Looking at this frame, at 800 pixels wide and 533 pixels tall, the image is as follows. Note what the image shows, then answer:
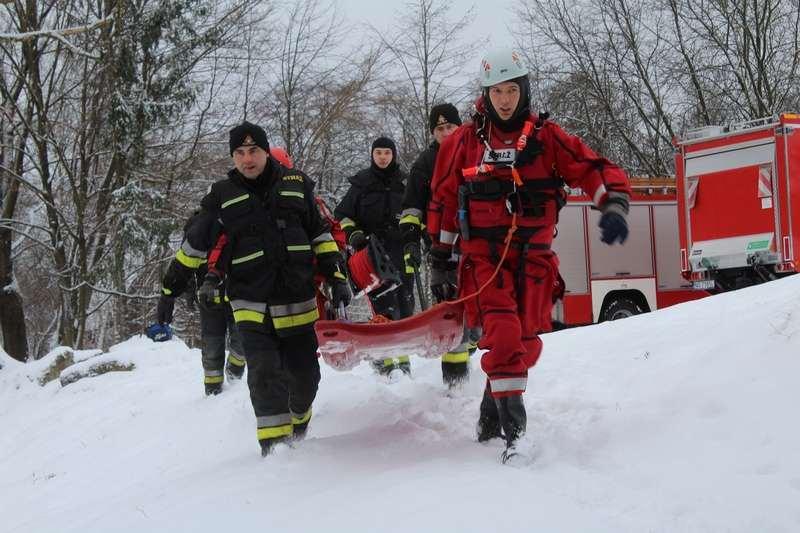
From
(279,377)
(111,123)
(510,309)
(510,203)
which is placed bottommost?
(279,377)

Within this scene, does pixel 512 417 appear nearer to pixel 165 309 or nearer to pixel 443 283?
pixel 443 283

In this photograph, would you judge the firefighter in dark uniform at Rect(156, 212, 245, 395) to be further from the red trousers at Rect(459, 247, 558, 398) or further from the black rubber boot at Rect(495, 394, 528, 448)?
the black rubber boot at Rect(495, 394, 528, 448)

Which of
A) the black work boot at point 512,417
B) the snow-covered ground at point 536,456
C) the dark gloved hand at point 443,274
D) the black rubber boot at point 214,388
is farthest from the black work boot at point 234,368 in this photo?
the black work boot at point 512,417

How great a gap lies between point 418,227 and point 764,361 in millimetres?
2066

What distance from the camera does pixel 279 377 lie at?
4844 mm

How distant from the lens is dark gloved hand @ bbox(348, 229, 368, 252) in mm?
6453

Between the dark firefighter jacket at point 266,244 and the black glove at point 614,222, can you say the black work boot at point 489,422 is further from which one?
the dark firefighter jacket at point 266,244

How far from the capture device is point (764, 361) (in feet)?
13.8

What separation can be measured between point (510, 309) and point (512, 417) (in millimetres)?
536

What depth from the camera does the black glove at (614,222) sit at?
390 cm

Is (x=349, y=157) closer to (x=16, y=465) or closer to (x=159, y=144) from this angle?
(x=159, y=144)

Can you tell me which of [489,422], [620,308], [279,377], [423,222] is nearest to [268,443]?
[279,377]

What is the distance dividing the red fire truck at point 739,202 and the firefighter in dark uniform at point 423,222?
751 cm

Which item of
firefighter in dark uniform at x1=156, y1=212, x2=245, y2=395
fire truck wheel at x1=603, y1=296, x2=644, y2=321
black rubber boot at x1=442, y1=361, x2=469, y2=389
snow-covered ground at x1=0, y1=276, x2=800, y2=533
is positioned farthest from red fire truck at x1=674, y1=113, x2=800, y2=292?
firefighter in dark uniform at x1=156, y1=212, x2=245, y2=395
